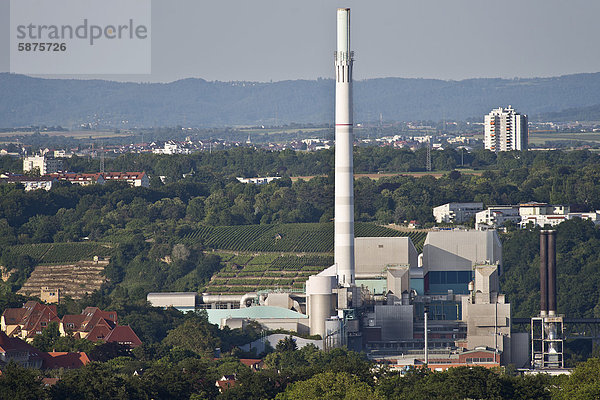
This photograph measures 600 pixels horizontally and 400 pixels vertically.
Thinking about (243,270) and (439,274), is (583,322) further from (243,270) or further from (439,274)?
(243,270)

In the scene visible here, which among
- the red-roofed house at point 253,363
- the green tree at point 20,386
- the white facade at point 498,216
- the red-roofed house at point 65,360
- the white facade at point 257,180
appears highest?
the white facade at point 257,180

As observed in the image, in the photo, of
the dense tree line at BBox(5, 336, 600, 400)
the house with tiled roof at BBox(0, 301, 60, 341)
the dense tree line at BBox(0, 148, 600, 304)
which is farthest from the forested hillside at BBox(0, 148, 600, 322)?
the dense tree line at BBox(5, 336, 600, 400)

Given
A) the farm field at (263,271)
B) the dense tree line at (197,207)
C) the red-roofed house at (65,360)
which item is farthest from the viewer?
the dense tree line at (197,207)

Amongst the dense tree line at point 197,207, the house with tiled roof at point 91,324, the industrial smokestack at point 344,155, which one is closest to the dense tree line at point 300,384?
the house with tiled roof at point 91,324

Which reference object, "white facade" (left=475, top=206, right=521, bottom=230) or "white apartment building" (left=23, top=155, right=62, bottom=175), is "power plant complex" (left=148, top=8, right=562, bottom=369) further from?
"white apartment building" (left=23, top=155, right=62, bottom=175)

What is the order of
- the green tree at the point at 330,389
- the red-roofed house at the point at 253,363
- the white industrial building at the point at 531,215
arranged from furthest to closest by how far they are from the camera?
the white industrial building at the point at 531,215 → the red-roofed house at the point at 253,363 → the green tree at the point at 330,389

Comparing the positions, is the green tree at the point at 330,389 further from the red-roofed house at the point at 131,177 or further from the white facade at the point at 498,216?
the red-roofed house at the point at 131,177
